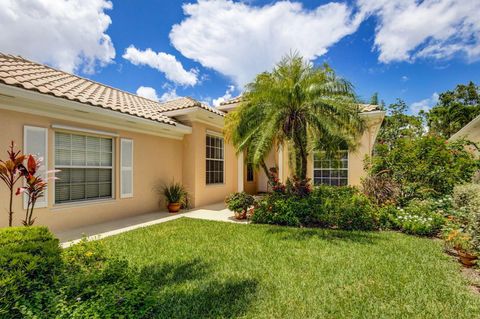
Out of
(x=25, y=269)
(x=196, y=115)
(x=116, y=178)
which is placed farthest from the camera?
(x=196, y=115)

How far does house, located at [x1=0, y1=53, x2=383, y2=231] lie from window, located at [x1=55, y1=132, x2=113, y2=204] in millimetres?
30

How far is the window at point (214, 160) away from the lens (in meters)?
13.1

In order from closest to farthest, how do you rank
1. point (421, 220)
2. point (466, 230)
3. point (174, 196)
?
point (466, 230), point (421, 220), point (174, 196)

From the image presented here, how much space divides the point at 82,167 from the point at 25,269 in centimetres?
600

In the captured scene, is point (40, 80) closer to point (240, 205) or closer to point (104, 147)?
point (104, 147)

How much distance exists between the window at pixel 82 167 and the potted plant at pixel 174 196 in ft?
8.06

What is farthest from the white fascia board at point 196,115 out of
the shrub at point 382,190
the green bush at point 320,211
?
the shrub at point 382,190

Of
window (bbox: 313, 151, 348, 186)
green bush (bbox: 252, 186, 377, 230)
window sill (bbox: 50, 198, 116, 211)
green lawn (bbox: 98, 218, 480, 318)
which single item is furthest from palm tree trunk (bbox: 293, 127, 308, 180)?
window sill (bbox: 50, 198, 116, 211)

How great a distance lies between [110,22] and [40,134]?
22.1 ft

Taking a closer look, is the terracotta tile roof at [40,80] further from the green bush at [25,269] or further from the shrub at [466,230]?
the shrub at [466,230]

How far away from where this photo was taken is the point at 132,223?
891 centimetres

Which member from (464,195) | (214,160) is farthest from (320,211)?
(214,160)

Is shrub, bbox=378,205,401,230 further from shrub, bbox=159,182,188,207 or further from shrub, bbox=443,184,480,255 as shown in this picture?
shrub, bbox=159,182,188,207

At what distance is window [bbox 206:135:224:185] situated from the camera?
13109 millimetres
